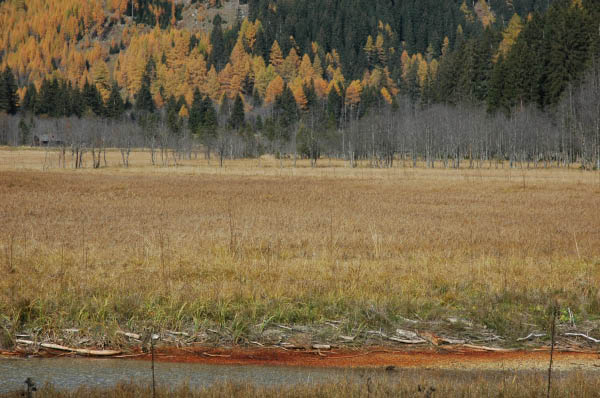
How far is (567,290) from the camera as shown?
1437 cm

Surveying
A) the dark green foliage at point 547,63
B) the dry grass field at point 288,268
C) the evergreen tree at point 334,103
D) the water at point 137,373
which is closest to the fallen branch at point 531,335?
the dry grass field at point 288,268

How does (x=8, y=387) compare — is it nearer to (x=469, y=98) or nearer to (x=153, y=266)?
(x=153, y=266)

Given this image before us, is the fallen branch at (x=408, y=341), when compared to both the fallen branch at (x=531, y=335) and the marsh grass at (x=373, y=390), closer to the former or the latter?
the fallen branch at (x=531, y=335)

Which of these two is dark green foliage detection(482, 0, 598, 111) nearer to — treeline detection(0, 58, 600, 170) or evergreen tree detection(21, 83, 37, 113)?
treeline detection(0, 58, 600, 170)

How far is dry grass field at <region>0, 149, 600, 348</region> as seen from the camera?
40.9ft

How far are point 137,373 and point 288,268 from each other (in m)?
6.99

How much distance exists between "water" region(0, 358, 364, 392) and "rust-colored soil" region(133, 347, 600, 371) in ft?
1.42

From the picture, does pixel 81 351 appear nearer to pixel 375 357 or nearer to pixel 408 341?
pixel 375 357

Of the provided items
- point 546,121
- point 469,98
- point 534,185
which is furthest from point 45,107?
point 534,185

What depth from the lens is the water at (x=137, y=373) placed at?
936 cm

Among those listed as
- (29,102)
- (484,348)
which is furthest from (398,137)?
(29,102)

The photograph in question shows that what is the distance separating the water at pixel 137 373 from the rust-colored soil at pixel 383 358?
0.43m

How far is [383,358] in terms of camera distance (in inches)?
437

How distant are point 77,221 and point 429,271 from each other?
17.4m
